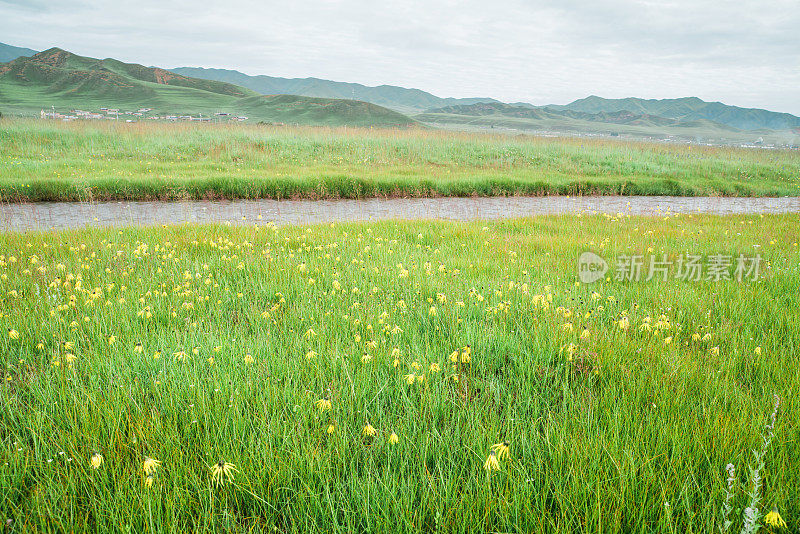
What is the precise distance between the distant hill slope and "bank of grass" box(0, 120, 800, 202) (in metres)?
73.7

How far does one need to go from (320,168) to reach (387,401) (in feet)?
55.4

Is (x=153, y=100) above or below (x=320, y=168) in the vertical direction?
above

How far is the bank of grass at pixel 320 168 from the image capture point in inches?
567

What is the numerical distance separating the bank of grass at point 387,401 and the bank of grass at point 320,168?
9522mm

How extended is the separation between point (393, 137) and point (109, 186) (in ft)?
57.9

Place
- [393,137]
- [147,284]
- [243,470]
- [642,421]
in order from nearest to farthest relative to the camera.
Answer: [243,470]
[642,421]
[147,284]
[393,137]

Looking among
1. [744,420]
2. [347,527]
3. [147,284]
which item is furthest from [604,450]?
[147,284]

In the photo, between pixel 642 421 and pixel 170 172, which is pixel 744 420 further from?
pixel 170 172

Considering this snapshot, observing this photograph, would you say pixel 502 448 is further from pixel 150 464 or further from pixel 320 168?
pixel 320 168

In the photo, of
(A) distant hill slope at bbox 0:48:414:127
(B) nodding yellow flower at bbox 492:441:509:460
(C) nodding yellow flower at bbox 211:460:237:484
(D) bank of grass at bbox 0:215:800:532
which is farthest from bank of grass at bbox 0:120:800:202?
(A) distant hill slope at bbox 0:48:414:127

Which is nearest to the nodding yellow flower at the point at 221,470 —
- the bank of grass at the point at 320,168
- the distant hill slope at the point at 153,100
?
the bank of grass at the point at 320,168

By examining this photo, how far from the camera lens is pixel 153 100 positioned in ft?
379

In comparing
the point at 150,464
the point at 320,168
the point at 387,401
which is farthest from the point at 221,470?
the point at 320,168

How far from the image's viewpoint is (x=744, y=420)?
2.49m
